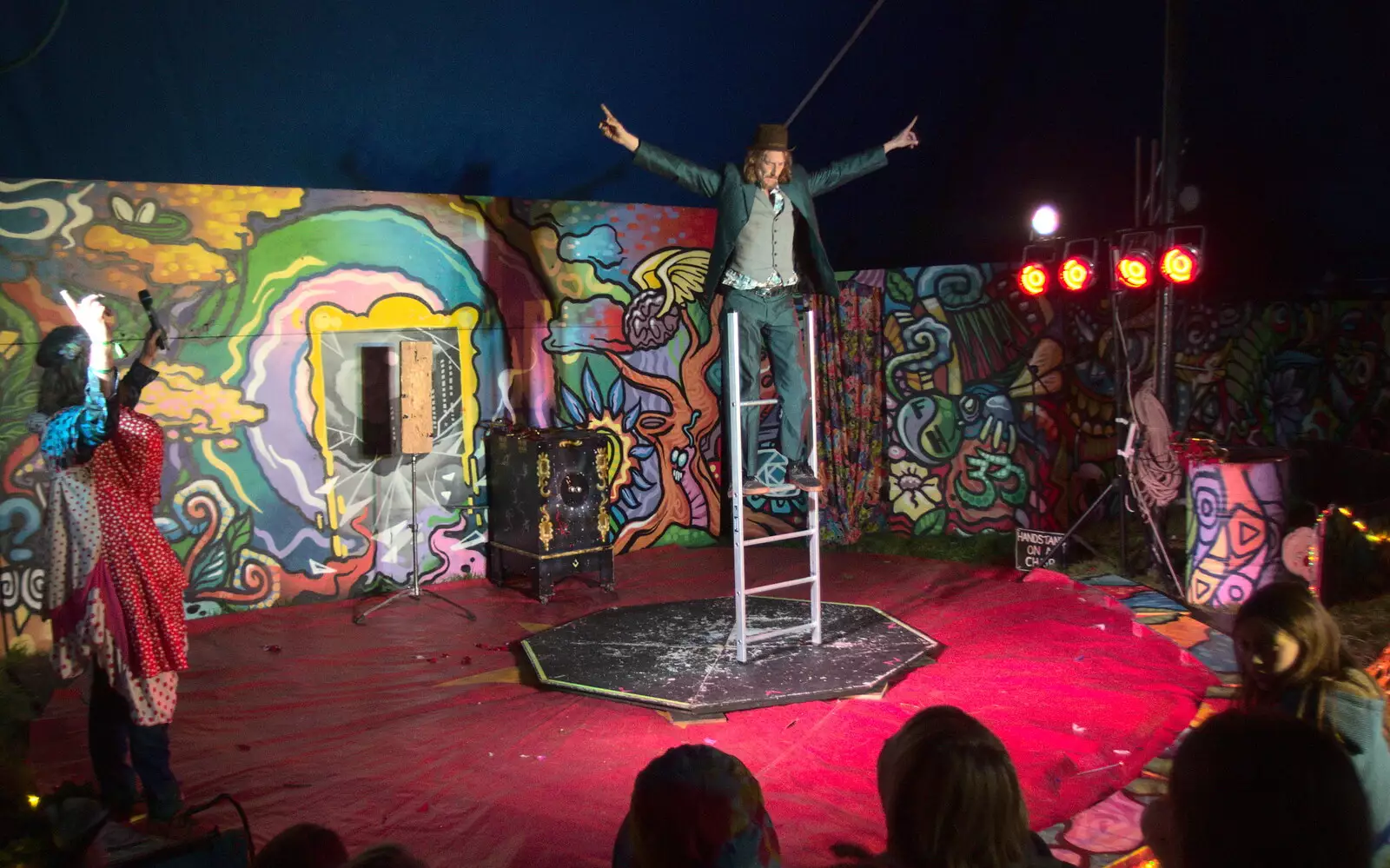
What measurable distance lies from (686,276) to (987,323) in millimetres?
2466

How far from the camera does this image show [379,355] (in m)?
7.61

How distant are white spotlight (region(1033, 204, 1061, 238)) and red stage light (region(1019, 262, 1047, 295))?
0.23 metres

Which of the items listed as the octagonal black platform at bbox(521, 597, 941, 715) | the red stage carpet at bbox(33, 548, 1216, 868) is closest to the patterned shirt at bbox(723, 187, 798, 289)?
the octagonal black platform at bbox(521, 597, 941, 715)

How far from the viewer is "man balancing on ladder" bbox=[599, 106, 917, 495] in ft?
18.9

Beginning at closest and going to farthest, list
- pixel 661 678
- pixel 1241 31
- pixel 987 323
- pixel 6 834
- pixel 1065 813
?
pixel 6 834
pixel 1065 813
pixel 661 678
pixel 1241 31
pixel 987 323

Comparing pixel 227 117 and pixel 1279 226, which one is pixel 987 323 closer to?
pixel 1279 226

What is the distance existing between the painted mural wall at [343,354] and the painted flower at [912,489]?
125 cm

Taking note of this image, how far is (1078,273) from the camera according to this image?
288 inches

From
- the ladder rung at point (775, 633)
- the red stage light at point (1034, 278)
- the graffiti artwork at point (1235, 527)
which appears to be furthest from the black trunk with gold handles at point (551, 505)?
the graffiti artwork at point (1235, 527)

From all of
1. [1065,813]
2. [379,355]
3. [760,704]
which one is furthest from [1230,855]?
[379,355]

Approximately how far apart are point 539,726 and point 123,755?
5.86ft

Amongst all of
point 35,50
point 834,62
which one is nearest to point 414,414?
point 35,50

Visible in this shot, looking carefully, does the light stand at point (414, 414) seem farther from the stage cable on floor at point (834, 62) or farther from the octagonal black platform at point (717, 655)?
the stage cable on floor at point (834, 62)

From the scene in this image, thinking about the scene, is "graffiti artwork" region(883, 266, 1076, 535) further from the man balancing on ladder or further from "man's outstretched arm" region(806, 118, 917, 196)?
the man balancing on ladder
